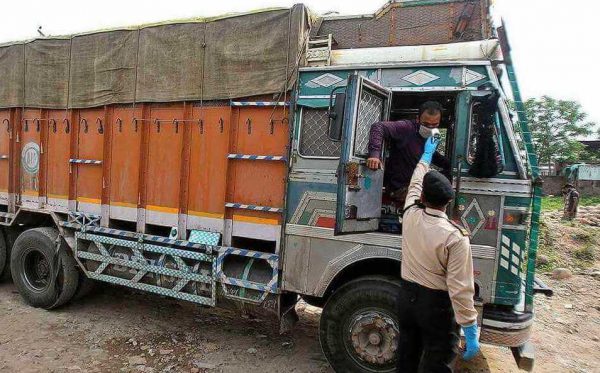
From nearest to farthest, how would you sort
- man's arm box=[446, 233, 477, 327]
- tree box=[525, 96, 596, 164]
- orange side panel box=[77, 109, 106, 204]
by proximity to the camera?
man's arm box=[446, 233, 477, 327]
orange side panel box=[77, 109, 106, 204]
tree box=[525, 96, 596, 164]

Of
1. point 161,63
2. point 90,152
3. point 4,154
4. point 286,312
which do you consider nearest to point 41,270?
point 4,154

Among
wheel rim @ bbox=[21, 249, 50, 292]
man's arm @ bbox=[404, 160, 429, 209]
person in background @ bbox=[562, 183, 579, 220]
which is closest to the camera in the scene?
man's arm @ bbox=[404, 160, 429, 209]

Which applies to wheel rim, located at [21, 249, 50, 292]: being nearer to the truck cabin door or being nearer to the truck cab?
the truck cab

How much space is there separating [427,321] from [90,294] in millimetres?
4814

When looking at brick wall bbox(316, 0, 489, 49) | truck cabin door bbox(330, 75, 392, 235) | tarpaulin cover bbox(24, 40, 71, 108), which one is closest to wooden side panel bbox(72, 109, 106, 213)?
tarpaulin cover bbox(24, 40, 71, 108)

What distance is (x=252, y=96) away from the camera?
4.16m

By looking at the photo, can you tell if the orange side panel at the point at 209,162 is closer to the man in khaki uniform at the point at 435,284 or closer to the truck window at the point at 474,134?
the man in khaki uniform at the point at 435,284

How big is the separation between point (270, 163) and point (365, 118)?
3.73ft

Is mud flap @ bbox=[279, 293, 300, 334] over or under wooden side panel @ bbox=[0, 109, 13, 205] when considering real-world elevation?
under

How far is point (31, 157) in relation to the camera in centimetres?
568

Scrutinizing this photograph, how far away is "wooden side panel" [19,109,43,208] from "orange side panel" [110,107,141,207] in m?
1.35

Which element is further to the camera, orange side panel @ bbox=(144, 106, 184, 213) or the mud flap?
orange side panel @ bbox=(144, 106, 184, 213)

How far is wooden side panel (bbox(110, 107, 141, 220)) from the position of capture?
15.8 feet

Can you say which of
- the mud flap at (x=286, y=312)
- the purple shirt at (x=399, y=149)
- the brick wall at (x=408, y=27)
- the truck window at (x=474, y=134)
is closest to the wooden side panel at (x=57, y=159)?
the mud flap at (x=286, y=312)
